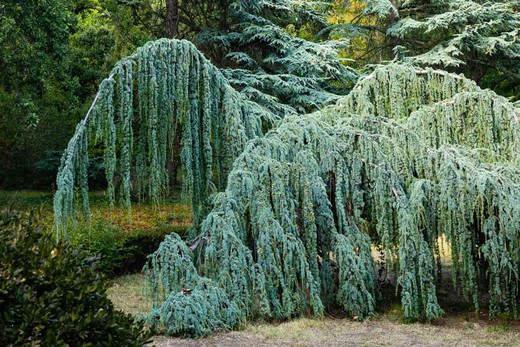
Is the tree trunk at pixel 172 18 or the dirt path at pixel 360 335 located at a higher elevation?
the tree trunk at pixel 172 18

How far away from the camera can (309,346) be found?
5145mm

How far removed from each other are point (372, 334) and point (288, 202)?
1414 millimetres

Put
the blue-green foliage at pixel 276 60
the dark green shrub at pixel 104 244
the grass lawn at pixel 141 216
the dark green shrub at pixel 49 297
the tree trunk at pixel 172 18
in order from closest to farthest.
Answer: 1. the dark green shrub at pixel 49 297
2. the dark green shrub at pixel 104 244
3. the grass lawn at pixel 141 216
4. the blue-green foliage at pixel 276 60
5. the tree trunk at pixel 172 18

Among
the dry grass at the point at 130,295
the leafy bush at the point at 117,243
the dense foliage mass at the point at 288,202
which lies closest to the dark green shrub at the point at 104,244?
the leafy bush at the point at 117,243

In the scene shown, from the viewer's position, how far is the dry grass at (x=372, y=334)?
5195 mm

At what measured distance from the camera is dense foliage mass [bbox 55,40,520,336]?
558cm

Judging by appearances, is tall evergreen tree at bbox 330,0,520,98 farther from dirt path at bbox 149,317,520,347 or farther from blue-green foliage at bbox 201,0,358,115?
dirt path at bbox 149,317,520,347

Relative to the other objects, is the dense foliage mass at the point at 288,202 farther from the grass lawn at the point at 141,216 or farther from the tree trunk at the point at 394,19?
the tree trunk at the point at 394,19

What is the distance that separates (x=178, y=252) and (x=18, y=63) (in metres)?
7.24

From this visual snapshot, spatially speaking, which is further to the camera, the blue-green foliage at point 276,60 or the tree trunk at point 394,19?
the tree trunk at point 394,19

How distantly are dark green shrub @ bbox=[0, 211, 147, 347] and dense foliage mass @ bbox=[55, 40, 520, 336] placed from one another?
229 cm

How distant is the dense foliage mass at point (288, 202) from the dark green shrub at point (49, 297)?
90.1 inches

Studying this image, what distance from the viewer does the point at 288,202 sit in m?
5.93

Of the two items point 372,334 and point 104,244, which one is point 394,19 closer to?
point 104,244
